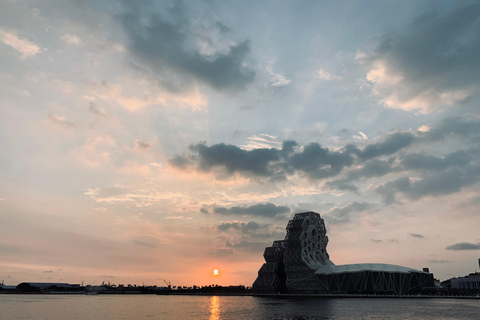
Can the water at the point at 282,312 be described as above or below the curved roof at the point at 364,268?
below

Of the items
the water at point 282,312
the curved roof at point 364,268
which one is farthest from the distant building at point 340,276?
the water at point 282,312

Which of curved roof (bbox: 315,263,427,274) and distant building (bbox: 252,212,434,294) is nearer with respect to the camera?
curved roof (bbox: 315,263,427,274)

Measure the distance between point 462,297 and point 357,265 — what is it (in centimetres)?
4580

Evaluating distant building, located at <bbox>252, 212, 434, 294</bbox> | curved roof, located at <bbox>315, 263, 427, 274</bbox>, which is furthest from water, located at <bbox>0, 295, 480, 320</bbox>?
distant building, located at <bbox>252, 212, 434, 294</bbox>

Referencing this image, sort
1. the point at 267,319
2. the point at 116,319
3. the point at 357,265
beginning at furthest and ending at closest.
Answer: the point at 357,265
the point at 116,319
the point at 267,319

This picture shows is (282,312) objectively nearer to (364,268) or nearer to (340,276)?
(364,268)

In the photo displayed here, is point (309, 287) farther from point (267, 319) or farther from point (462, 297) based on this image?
point (267, 319)

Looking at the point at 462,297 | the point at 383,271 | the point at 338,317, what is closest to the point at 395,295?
the point at 383,271

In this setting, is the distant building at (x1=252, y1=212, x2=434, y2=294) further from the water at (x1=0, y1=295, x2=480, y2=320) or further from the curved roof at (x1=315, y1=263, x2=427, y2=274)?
the water at (x1=0, y1=295, x2=480, y2=320)

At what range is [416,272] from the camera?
16912cm

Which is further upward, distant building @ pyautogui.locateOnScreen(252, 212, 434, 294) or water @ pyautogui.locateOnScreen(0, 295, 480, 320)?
distant building @ pyautogui.locateOnScreen(252, 212, 434, 294)

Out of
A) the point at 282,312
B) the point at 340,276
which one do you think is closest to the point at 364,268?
the point at 340,276

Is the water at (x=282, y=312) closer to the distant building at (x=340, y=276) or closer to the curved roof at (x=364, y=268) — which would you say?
the curved roof at (x=364, y=268)

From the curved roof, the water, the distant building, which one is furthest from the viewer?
the distant building
